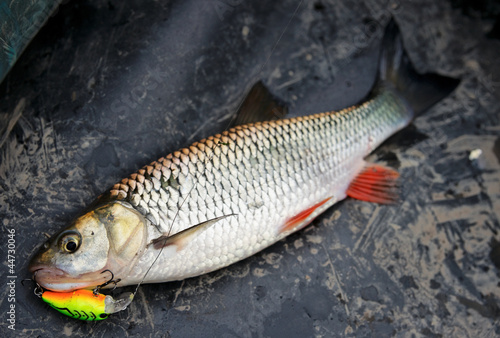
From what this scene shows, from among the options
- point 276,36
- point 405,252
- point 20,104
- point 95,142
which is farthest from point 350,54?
point 20,104

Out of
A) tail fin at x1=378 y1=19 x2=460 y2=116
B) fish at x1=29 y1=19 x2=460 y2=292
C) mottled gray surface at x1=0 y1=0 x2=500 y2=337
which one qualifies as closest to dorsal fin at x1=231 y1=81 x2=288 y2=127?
fish at x1=29 y1=19 x2=460 y2=292

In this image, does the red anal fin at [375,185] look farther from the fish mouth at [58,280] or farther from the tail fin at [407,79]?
the fish mouth at [58,280]

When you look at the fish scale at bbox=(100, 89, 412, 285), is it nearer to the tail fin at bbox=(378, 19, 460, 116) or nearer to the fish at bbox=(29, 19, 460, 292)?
the fish at bbox=(29, 19, 460, 292)

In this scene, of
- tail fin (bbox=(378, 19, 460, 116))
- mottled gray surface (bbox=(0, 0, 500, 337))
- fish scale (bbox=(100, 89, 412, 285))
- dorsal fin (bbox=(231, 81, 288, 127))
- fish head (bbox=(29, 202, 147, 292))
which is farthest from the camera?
tail fin (bbox=(378, 19, 460, 116))

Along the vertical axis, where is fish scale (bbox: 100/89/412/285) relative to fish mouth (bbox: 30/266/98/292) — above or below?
below

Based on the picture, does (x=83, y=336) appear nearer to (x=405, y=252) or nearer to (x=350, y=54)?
(x=405, y=252)

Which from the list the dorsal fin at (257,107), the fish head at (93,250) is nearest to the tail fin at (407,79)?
the dorsal fin at (257,107)
